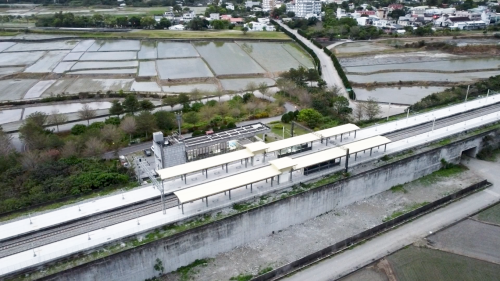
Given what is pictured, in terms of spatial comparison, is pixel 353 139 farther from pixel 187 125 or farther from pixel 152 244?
pixel 152 244

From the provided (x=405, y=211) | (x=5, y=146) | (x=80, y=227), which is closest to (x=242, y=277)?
(x=80, y=227)

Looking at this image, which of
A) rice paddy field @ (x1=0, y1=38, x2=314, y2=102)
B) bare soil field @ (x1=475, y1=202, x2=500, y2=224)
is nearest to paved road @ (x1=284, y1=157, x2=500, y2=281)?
bare soil field @ (x1=475, y1=202, x2=500, y2=224)

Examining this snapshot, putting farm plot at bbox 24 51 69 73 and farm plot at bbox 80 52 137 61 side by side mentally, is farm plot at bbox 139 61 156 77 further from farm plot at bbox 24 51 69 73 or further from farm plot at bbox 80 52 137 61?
farm plot at bbox 24 51 69 73

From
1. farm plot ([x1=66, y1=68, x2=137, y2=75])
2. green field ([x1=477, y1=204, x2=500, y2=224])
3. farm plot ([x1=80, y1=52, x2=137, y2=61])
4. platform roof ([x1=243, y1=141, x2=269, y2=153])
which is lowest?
green field ([x1=477, y1=204, x2=500, y2=224])

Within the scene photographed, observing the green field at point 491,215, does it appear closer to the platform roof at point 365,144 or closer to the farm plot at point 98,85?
the platform roof at point 365,144

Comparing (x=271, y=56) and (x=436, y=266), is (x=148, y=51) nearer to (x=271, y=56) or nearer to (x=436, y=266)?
(x=271, y=56)

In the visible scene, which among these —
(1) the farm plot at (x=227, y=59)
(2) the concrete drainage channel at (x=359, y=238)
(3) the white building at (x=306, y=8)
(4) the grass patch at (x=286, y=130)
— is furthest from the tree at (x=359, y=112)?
(3) the white building at (x=306, y=8)
